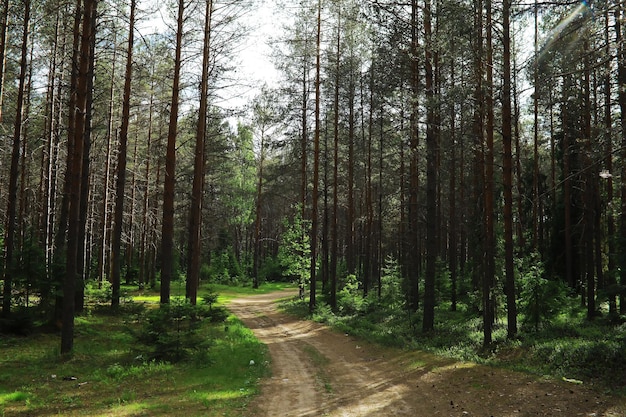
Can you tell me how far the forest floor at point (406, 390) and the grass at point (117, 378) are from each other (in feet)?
2.24

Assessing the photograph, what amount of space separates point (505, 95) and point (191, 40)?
10.8 metres

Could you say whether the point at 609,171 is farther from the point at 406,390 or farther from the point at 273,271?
the point at 273,271

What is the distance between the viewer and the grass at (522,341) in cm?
901

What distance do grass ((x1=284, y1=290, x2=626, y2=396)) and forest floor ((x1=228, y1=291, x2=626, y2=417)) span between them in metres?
0.75

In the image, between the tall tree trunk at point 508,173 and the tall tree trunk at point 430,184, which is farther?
the tall tree trunk at point 430,184

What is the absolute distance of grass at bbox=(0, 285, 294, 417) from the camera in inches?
265

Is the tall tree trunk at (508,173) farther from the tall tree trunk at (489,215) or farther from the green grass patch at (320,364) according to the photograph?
the green grass patch at (320,364)

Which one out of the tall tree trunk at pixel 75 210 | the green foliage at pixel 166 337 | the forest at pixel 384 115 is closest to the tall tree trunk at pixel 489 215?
the forest at pixel 384 115

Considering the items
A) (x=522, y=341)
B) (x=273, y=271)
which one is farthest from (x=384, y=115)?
(x=273, y=271)

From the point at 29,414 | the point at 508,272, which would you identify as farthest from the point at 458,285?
the point at 29,414

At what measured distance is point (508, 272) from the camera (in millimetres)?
11875

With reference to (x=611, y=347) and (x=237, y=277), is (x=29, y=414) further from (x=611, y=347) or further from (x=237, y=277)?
(x=237, y=277)

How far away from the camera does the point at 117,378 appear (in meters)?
8.63

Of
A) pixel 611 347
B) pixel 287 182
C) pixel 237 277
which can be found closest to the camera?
pixel 611 347
